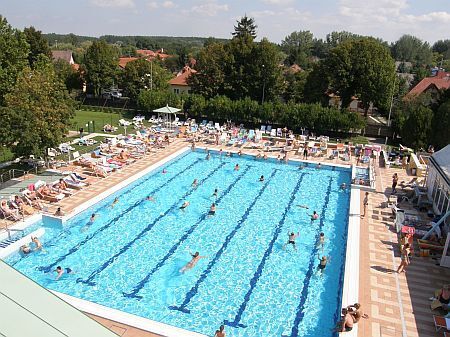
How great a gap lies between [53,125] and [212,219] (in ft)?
30.4

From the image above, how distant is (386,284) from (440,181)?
742 centimetres

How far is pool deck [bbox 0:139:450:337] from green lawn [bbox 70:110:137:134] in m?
15.3

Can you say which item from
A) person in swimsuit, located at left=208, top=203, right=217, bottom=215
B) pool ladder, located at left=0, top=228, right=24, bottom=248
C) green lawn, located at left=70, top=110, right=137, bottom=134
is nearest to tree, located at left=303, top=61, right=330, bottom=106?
green lawn, located at left=70, top=110, right=137, bottom=134

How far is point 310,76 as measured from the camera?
40.0 m

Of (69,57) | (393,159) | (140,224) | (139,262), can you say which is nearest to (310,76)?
(393,159)

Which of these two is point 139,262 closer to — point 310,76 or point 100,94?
point 310,76

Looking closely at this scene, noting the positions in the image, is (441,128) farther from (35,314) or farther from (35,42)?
(35,42)

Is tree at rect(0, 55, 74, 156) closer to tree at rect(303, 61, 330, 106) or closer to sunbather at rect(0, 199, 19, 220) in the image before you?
sunbather at rect(0, 199, 19, 220)

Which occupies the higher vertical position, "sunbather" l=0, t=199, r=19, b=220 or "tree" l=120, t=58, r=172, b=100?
"tree" l=120, t=58, r=172, b=100

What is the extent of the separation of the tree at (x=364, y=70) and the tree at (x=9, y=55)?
26.4 metres

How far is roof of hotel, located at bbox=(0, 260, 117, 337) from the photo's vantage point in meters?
2.98

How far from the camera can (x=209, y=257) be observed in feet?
44.9

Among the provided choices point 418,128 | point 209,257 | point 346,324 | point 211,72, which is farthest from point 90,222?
point 211,72

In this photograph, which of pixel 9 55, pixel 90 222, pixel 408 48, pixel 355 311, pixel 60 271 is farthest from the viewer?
pixel 408 48
